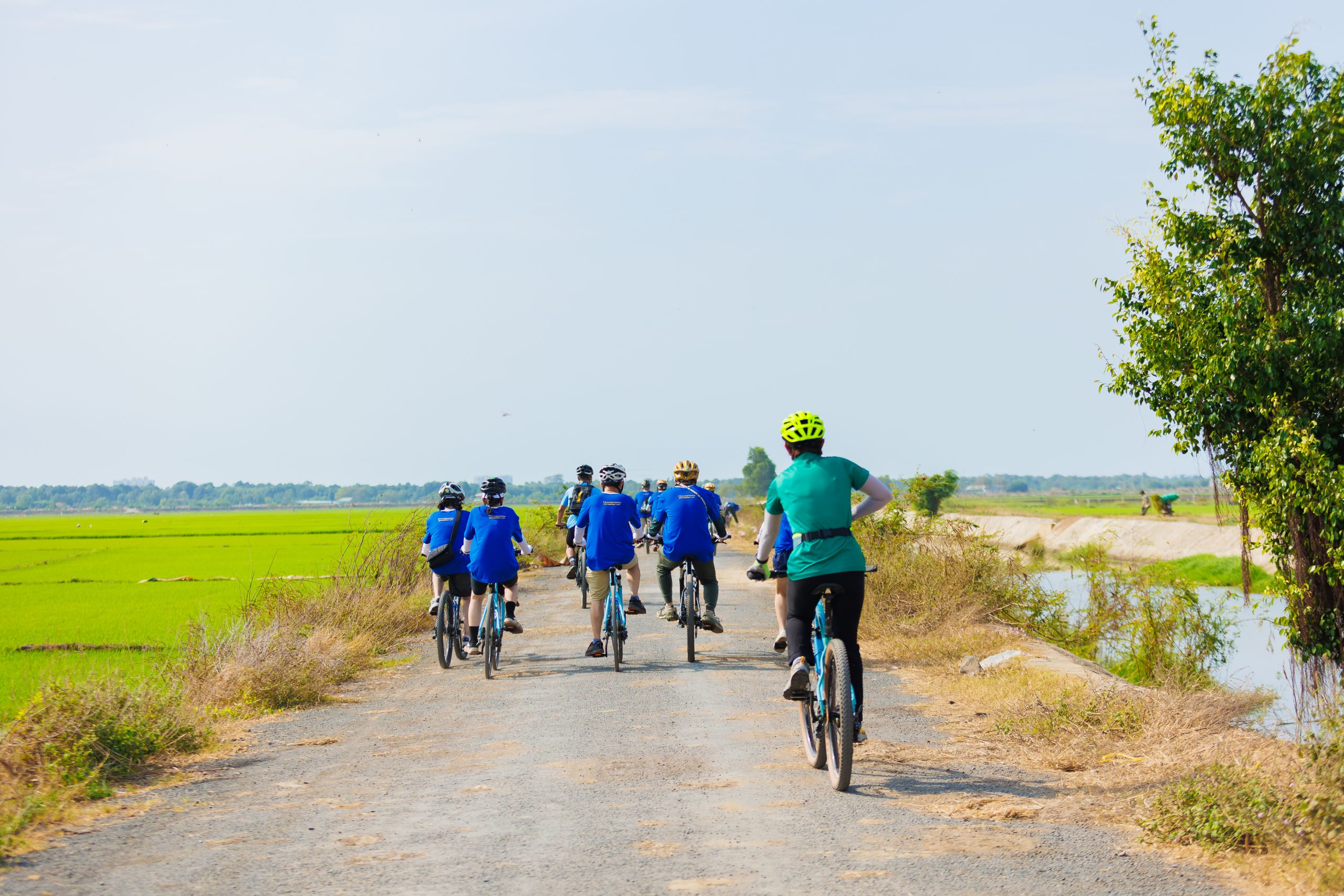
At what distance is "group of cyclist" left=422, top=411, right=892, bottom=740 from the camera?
7.29m

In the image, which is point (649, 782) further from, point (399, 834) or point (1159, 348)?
point (1159, 348)

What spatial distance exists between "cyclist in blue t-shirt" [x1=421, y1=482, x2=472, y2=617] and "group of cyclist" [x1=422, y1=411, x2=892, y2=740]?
0.01 metres

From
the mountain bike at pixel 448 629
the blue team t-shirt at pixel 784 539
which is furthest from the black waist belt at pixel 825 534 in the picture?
the mountain bike at pixel 448 629

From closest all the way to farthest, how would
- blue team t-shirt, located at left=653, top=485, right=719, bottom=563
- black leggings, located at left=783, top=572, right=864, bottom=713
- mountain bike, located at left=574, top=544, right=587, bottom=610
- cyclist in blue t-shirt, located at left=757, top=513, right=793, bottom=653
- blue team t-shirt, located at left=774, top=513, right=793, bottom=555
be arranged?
1. black leggings, located at left=783, top=572, right=864, bottom=713
2. cyclist in blue t-shirt, located at left=757, top=513, right=793, bottom=653
3. blue team t-shirt, located at left=774, top=513, right=793, bottom=555
4. blue team t-shirt, located at left=653, top=485, right=719, bottom=563
5. mountain bike, located at left=574, top=544, right=587, bottom=610

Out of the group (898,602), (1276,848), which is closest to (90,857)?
(1276,848)

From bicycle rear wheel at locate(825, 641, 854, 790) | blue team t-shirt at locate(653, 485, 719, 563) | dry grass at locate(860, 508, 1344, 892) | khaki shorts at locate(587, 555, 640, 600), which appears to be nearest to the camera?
dry grass at locate(860, 508, 1344, 892)

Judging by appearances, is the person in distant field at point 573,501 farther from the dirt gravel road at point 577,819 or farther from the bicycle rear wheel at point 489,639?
the dirt gravel road at point 577,819

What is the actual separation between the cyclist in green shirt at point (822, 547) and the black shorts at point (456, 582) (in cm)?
637

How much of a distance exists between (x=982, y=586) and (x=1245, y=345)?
506cm

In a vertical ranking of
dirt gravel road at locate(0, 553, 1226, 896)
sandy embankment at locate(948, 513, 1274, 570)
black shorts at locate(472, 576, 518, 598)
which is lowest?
sandy embankment at locate(948, 513, 1274, 570)

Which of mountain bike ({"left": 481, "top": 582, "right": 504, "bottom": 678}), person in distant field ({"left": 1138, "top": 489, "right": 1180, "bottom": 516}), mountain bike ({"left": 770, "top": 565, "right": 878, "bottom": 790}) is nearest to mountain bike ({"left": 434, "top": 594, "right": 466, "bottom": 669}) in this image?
mountain bike ({"left": 481, "top": 582, "right": 504, "bottom": 678})

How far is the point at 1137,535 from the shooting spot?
2457 inches

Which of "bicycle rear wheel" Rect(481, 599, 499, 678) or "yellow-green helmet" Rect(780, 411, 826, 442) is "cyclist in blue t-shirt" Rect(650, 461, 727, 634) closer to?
"bicycle rear wheel" Rect(481, 599, 499, 678)

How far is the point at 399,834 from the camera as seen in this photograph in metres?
6.10
